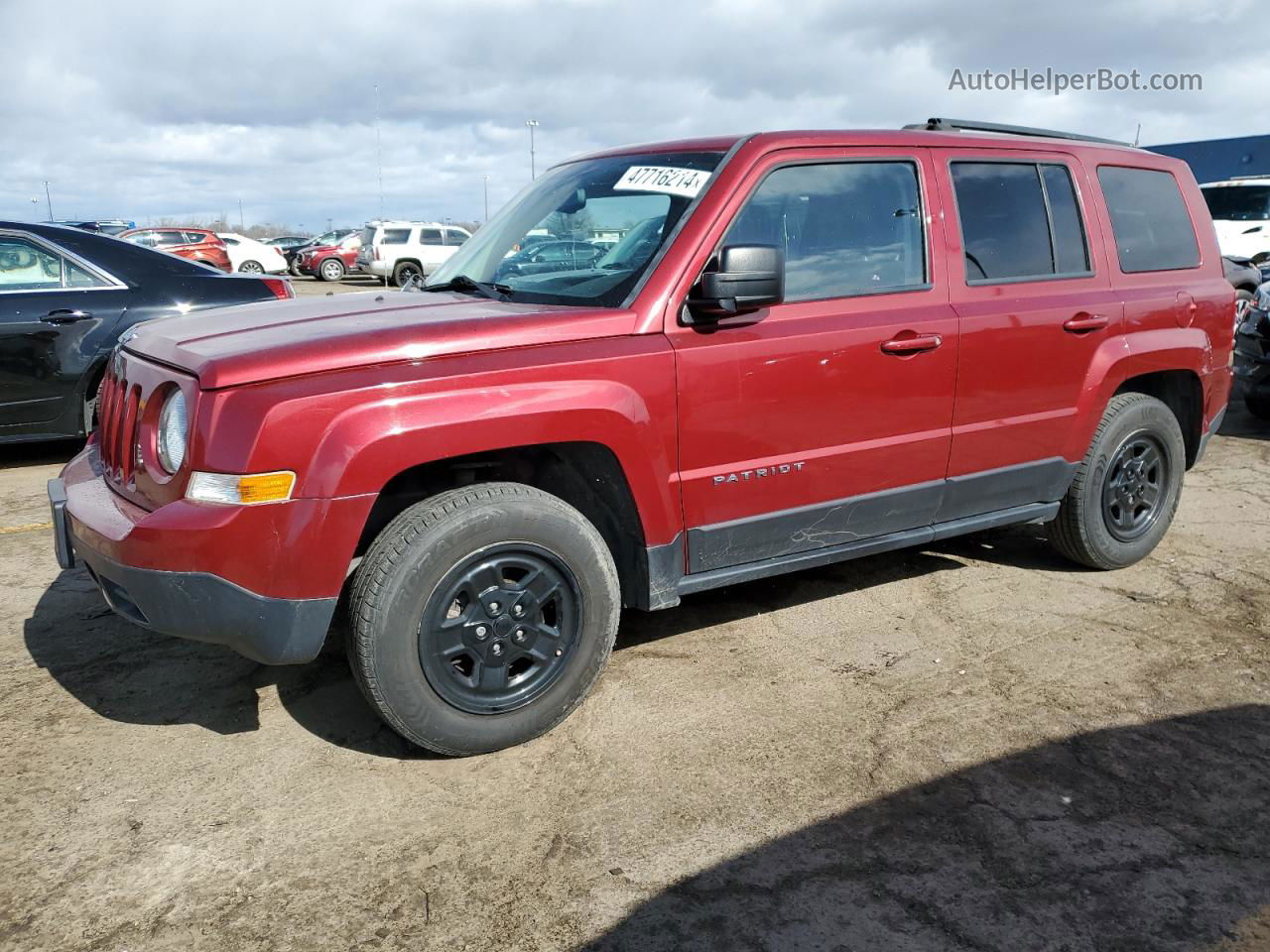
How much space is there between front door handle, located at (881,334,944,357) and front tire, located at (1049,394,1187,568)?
3.92 feet

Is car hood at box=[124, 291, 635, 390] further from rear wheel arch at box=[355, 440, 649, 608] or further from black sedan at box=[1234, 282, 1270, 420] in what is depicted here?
black sedan at box=[1234, 282, 1270, 420]

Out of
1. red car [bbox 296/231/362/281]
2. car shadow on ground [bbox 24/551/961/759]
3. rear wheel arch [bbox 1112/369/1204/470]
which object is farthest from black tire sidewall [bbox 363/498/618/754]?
red car [bbox 296/231/362/281]

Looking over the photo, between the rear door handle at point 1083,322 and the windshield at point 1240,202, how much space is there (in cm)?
1438

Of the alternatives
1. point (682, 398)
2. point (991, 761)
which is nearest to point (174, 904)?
point (682, 398)

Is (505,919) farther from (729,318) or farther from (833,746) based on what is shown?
(729,318)

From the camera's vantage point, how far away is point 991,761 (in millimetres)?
3059

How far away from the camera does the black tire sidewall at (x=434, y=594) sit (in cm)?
283

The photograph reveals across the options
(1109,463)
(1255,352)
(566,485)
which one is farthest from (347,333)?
(1255,352)

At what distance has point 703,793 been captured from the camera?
288 cm

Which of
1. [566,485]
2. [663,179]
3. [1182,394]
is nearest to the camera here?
[566,485]

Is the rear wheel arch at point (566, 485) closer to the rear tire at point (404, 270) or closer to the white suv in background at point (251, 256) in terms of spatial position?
the rear tire at point (404, 270)

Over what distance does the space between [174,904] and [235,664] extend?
4.73ft

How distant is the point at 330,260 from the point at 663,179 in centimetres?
2827

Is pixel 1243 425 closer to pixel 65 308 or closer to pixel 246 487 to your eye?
pixel 246 487
